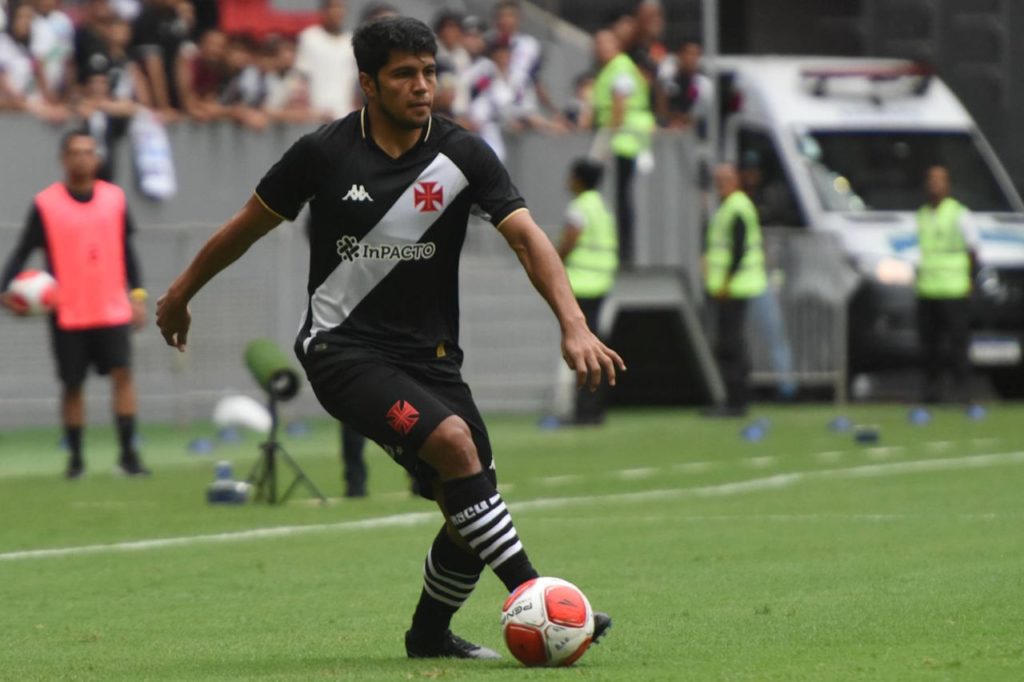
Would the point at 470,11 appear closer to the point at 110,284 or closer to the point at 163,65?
the point at 163,65

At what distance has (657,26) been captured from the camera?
77.7ft

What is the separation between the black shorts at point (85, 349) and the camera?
16391 millimetres

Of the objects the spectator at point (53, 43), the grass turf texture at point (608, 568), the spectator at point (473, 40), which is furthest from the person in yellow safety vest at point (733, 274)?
the spectator at point (53, 43)

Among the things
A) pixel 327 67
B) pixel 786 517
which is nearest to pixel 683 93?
pixel 327 67

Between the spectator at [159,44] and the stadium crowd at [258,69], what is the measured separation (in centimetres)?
1

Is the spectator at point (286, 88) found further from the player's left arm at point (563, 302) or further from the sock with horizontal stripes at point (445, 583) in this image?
the player's left arm at point (563, 302)

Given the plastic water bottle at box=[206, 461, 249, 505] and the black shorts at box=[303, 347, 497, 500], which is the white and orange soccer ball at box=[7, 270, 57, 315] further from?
the black shorts at box=[303, 347, 497, 500]

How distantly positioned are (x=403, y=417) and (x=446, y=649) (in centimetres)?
87

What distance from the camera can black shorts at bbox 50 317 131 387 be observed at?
16.4m

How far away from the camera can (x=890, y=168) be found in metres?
24.5

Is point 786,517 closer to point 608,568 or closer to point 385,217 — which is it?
point 608,568

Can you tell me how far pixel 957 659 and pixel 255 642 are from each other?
2419 millimetres

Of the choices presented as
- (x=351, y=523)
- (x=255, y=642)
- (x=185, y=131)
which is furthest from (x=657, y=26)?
(x=255, y=642)

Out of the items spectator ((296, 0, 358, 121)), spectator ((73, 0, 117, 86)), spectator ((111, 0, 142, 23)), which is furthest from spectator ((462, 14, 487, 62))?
spectator ((73, 0, 117, 86))
